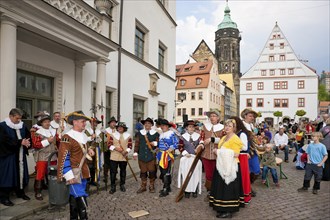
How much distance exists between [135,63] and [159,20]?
4.85 metres

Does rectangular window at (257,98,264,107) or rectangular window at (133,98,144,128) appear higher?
rectangular window at (257,98,264,107)

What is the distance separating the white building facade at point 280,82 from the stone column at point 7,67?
4426 cm

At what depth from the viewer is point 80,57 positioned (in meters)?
8.80

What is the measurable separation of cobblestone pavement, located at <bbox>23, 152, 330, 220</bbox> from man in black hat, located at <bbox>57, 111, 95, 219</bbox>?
40.4 inches

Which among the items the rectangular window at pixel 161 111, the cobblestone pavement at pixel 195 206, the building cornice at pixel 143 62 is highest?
the building cornice at pixel 143 62

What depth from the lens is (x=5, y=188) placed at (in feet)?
16.4

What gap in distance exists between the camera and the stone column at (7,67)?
5270 millimetres

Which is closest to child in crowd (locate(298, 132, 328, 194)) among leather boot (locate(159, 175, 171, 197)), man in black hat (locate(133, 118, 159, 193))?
leather boot (locate(159, 175, 171, 197))

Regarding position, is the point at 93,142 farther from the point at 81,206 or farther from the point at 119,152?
the point at 81,206

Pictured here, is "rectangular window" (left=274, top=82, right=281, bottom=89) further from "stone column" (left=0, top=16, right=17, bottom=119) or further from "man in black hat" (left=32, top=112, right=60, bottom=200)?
"stone column" (left=0, top=16, right=17, bottom=119)

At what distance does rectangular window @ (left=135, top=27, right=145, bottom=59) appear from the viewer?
1373cm

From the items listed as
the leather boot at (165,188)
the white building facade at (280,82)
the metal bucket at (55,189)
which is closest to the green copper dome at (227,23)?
the white building facade at (280,82)

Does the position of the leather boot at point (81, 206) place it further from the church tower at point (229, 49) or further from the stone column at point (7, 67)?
the church tower at point (229, 49)

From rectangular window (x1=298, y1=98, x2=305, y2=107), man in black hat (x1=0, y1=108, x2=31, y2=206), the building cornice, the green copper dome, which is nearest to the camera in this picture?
man in black hat (x1=0, y1=108, x2=31, y2=206)
